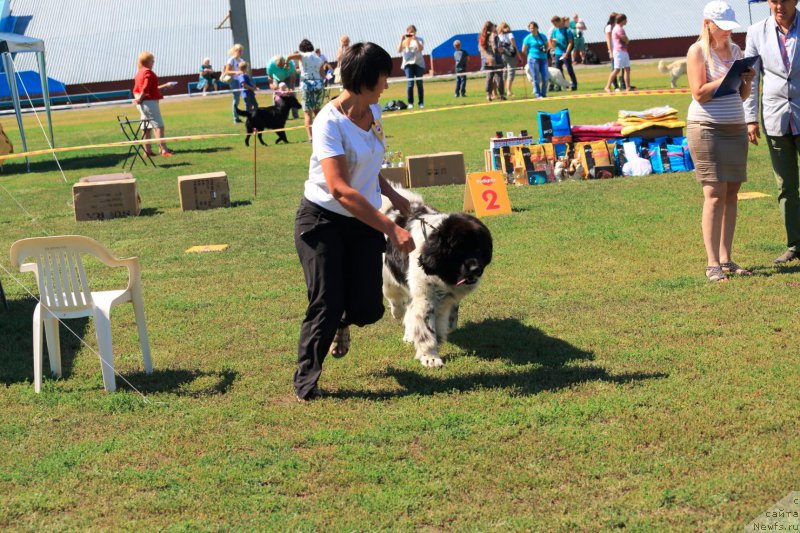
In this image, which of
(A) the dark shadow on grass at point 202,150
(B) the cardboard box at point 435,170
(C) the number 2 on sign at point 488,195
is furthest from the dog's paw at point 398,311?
(A) the dark shadow on grass at point 202,150

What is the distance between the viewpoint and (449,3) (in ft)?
167

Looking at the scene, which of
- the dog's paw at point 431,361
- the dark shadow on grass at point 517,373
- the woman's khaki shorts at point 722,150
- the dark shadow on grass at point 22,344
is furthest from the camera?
the woman's khaki shorts at point 722,150

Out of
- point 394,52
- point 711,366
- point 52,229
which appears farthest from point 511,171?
point 394,52

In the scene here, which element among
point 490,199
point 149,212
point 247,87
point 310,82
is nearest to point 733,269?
point 490,199

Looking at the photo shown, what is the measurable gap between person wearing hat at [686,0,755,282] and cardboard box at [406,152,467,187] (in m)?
6.00

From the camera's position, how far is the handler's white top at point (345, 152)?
4.77 meters

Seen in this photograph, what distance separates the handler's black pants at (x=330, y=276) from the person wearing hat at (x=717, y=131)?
319 cm

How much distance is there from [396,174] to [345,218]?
781 cm

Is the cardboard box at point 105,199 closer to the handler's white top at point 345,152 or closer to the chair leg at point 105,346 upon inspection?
the chair leg at point 105,346

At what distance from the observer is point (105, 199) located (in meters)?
12.2

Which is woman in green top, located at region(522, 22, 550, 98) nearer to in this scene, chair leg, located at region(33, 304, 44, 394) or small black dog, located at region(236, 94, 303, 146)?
small black dog, located at region(236, 94, 303, 146)

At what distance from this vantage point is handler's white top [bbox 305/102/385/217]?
477 centimetres

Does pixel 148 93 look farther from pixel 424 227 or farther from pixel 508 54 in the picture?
pixel 424 227

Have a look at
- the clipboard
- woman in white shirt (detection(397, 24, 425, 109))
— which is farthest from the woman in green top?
the clipboard
